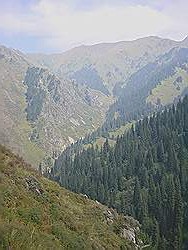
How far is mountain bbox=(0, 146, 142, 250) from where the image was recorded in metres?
35.0

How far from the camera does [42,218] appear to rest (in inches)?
1978

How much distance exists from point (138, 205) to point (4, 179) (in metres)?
104

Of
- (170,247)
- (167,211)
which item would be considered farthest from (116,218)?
(167,211)

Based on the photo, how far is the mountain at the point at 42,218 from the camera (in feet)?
115

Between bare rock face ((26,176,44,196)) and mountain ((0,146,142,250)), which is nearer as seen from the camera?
mountain ((0,146,142,250))

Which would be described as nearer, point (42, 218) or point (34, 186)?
point (42, 218)

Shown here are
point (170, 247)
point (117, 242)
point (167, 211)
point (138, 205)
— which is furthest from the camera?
point (138, 205)

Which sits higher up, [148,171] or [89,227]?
[148,171]

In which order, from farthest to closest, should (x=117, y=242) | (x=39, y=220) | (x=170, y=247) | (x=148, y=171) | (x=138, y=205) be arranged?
(x=148, y=171) < (x=138, y=205) < (x=170, y=247) < (x=117, y=242) < (x=39, y=220)

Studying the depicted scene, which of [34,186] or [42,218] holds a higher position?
[34,186]

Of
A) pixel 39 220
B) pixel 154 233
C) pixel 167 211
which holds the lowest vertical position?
pixel 39 220

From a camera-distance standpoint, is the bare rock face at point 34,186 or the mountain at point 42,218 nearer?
the mountain at point 42,218

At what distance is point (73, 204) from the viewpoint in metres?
71.1

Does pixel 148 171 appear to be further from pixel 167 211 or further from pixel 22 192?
pixel 22 192
